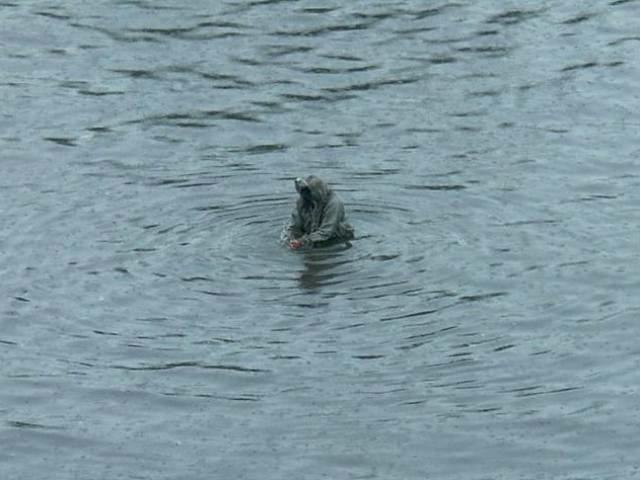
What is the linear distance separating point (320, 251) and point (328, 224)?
0.38 m

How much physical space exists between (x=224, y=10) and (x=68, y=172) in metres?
9.18

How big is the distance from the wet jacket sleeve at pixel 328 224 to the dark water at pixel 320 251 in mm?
243

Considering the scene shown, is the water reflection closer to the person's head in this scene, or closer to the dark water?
the dark water

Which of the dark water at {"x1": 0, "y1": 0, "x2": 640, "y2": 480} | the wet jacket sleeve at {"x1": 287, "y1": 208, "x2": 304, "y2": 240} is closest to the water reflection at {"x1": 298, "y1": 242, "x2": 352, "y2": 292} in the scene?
the dark water at {"x1": 0, "y1": 0, "x2": 640, "y2": 480}

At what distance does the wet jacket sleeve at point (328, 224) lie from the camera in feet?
92.0

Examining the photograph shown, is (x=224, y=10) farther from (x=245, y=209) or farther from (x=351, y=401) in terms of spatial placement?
(x=351, y=401)

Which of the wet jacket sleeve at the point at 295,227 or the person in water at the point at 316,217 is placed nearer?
the person in water at the point at 316,217

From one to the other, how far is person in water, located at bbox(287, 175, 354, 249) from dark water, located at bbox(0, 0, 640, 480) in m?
0.27

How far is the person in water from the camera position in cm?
2811

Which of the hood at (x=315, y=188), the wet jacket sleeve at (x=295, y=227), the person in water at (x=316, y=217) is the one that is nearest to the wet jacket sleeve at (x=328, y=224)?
the person in water at (x=316, y=217)

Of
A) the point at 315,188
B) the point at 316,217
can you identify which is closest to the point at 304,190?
the point at 315,188

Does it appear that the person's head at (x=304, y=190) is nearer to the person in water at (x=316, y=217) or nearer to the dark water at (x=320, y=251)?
the person in water at (x=316, y=217)

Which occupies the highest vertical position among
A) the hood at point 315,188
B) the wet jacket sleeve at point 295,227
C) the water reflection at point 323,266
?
the hood at point 315,188

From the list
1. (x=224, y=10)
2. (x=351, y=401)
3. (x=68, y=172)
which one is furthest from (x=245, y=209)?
(x=224, y=10)
